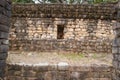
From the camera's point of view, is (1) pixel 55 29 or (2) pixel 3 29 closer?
(2) pixel 3 29

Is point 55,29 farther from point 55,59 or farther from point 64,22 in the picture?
point 55,59

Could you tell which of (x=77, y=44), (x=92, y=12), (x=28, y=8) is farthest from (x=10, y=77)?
(x=92, y=12)

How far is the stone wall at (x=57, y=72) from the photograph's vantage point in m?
6.12

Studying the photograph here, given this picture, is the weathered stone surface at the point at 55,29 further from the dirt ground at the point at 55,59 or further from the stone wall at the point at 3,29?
the stone wall at the point at 3,29

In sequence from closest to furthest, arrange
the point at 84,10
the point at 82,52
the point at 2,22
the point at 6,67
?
the point at 2,22
the point at 6,67
the point at 82,52
the point at 84,10

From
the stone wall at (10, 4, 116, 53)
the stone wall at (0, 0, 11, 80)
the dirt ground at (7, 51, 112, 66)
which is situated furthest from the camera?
the stone wall at (10, 4, 116, 53)

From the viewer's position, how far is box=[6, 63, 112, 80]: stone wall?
20.1ft

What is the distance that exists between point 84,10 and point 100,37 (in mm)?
1587

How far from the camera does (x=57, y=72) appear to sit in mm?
6133

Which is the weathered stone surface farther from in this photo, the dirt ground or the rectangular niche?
the dirt ground

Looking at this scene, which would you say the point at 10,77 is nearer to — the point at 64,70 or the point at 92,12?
the point at 64,70

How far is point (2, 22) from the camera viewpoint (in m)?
5.30

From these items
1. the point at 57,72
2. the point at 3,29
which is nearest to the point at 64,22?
the point at 57,72

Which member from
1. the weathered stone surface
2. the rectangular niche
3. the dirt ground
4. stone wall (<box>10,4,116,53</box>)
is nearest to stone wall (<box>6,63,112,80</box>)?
the dirt ground
